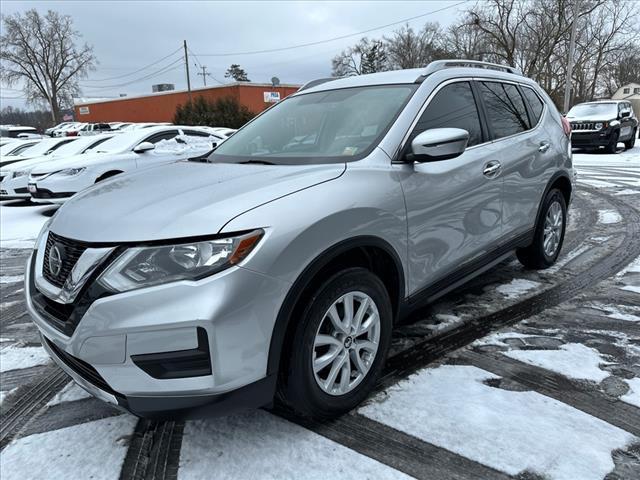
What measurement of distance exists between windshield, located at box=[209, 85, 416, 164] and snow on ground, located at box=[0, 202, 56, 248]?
4716 mm

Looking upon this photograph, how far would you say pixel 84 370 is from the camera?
6.83ft

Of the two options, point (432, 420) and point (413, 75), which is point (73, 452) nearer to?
point (432, 420)

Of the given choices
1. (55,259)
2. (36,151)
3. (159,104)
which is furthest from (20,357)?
(159,104)

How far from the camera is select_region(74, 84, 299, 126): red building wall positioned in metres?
37.9

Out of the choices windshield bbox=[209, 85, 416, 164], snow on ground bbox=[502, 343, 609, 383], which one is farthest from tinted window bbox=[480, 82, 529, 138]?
snow on ground bbox=[502, 343, 609, 383]

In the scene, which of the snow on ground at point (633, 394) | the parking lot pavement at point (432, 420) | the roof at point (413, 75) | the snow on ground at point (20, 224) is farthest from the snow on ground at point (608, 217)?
the snow on ground at point (20, 224)

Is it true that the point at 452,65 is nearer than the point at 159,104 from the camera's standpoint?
Yes

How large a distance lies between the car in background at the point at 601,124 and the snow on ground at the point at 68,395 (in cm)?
1641

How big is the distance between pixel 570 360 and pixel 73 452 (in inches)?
106

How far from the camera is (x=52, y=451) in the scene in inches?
89.8

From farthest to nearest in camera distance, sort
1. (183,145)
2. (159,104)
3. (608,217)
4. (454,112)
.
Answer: (159,104) < (183,145) < (608,217) < (454,112)

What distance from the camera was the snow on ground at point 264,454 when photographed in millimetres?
2064

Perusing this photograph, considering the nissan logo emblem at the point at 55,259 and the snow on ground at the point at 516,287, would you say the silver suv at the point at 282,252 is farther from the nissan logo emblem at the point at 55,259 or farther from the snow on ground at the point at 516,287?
the snow on ground at the point at 516,287

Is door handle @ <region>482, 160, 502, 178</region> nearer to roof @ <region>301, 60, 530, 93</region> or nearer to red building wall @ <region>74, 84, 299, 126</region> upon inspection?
roof @ <region>301, 60, 530, 93</region>
